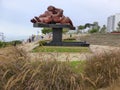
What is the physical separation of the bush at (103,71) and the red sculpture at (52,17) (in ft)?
64.0

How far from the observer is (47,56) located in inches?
220

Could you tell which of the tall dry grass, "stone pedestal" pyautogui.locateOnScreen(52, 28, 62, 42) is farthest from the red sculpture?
the tall dry grass

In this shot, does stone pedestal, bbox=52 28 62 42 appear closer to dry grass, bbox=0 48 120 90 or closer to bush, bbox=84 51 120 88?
bush, bbox=84 51 120 88

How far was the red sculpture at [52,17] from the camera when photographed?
25562 mm

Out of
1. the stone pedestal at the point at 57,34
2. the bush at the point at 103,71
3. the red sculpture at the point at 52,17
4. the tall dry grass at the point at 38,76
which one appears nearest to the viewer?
the tall dry grass at the point at 38,76

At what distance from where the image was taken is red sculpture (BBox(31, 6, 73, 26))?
2556 cm

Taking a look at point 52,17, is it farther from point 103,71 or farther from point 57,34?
point 103,71

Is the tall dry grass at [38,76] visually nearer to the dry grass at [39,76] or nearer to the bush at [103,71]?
the dry grass at [39,76]

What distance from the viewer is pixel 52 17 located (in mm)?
25781

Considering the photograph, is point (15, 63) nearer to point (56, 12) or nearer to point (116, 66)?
point (116, 66)

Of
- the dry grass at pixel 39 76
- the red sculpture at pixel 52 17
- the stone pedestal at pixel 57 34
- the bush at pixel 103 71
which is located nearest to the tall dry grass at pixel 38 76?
the dry grass at pixel 39 76

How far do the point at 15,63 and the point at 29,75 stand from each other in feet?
1.33

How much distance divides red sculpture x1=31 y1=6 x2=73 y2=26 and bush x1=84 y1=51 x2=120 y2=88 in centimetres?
1951

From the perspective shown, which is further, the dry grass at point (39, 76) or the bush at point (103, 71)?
the bush at point (103, 71)
